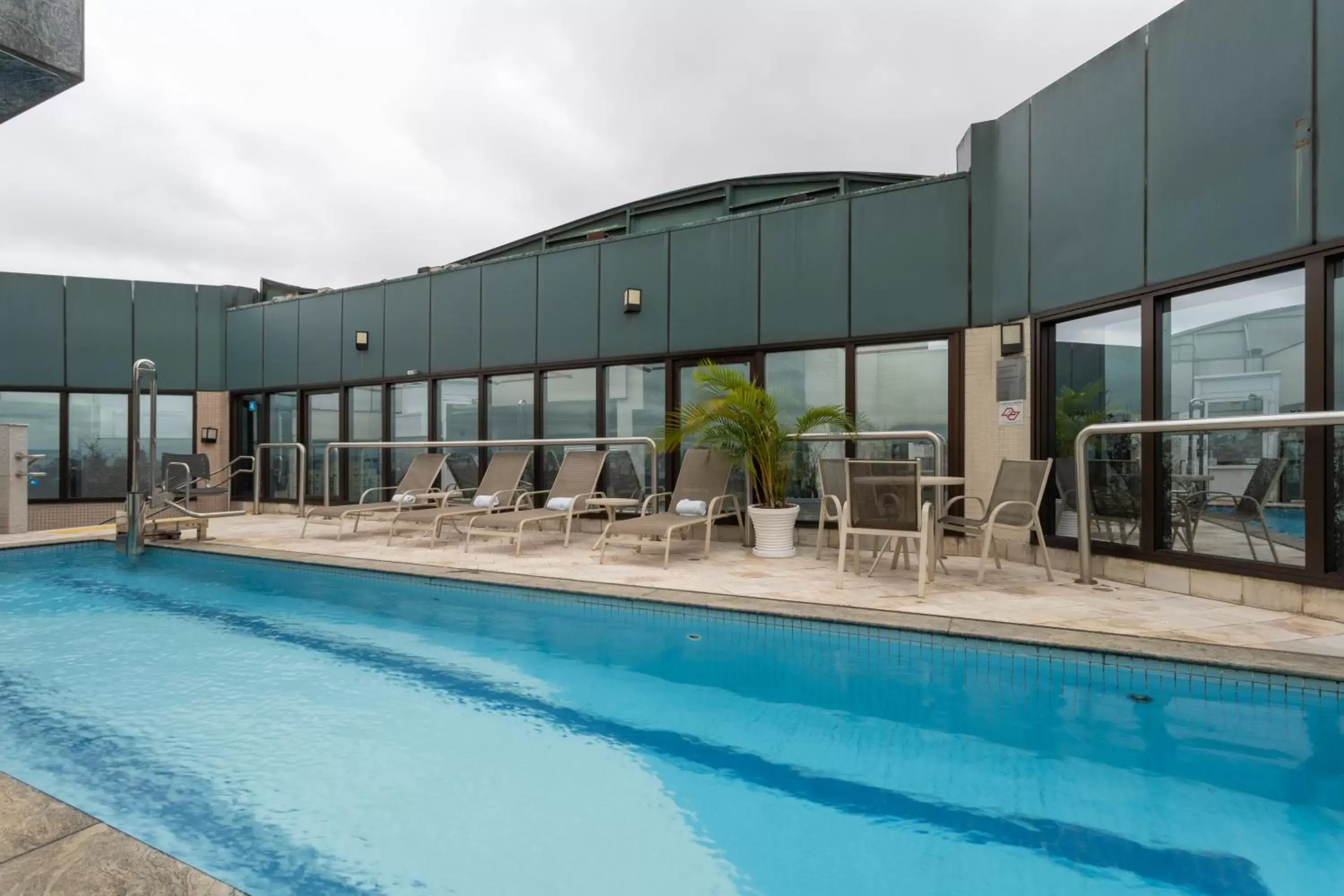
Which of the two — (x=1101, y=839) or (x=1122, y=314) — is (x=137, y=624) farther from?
(x=1122, y=314)

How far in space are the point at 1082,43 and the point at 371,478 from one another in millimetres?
14359

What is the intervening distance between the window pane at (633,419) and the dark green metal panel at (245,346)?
6.69 metres

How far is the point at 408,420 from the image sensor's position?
9.90m

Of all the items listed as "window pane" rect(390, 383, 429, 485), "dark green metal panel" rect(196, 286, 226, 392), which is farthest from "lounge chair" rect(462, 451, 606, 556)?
"dark green metal panel" rect(196, 286, 226, 392)

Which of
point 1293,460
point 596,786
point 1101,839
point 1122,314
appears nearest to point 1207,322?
point 1122,314

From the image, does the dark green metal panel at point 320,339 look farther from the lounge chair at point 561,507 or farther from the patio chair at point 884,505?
the patio chair at point 884,505

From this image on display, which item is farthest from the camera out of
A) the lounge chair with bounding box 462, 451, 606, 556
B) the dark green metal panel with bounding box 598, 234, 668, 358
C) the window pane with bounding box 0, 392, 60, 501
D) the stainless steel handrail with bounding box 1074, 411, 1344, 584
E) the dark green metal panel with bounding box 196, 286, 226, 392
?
the dark green metal panel with bounding box 196, 286, 226, 392

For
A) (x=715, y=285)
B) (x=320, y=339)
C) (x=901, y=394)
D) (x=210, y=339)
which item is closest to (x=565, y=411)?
(x=715, y=285)

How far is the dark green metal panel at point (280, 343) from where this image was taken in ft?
35.5

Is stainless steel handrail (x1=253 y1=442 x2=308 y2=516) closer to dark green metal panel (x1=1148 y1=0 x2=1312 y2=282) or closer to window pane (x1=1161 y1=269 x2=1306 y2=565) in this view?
window pane (x1=1161 y1=269 x2=1306 y2=565)

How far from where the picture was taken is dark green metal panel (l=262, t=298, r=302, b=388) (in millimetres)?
10820

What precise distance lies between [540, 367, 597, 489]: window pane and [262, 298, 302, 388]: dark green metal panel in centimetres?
487

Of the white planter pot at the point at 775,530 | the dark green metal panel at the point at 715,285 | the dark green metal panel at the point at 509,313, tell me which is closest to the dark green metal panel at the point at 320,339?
the dark green metal panel at the point at 509,313

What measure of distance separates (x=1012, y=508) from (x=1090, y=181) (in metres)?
2.54
